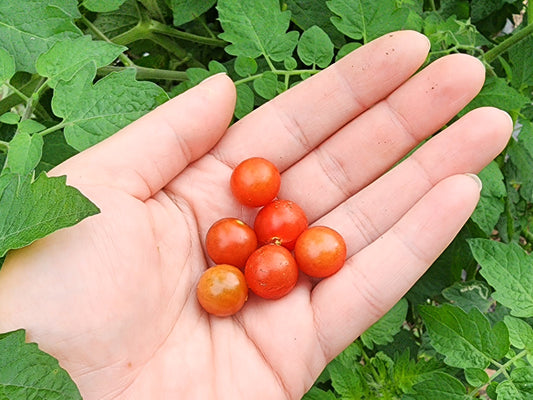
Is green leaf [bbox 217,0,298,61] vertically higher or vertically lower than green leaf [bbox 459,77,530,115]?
higher

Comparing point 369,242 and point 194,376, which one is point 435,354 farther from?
point 194,376

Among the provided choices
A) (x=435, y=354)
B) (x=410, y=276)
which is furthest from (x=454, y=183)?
(x=435, y=354)

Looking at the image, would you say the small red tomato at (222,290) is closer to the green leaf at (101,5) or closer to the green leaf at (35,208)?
the green leaf at (35,208)

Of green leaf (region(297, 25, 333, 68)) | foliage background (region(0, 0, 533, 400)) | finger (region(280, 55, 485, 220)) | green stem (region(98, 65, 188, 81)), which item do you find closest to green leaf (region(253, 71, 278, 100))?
foliage background (region(0, 0, 533, 400))

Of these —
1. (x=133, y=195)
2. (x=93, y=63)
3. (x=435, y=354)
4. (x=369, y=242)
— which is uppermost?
(x=93, y=63)

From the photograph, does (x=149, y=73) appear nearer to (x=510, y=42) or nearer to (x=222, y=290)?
(x=222, y=290)

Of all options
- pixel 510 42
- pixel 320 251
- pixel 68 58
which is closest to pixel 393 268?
pixel 320 251

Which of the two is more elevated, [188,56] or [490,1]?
[490,1]

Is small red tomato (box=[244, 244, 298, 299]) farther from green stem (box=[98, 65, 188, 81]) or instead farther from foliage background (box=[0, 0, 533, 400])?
green stem (box=[98, 65, 188, 81])
